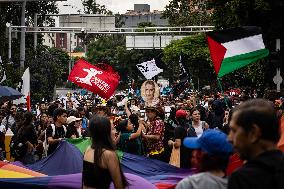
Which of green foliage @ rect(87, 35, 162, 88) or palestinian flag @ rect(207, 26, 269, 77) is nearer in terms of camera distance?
palestinian flag @ rect(207, 26, 269, 77)

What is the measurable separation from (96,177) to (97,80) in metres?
11.6

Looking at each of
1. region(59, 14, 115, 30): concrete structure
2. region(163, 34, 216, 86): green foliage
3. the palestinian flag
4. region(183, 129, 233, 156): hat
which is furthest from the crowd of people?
region(163, 34, 216, 86): green foliage

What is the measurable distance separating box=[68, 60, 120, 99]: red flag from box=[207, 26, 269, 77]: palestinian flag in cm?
542

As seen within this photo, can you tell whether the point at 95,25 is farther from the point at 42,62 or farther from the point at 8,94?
the point at 8,94

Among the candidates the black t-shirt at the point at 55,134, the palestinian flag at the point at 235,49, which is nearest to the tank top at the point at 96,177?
the black t-shirt at the point at 55,134

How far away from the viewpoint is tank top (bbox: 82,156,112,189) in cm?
670

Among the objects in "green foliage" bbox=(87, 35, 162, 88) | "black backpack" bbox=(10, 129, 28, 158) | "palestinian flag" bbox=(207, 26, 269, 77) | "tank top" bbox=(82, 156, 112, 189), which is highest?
"palestinian flag" bbox=(207, 26, 269, 77)

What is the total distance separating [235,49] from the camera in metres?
13.0

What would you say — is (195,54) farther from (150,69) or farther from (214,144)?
(214,144)

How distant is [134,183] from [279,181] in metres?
4.50

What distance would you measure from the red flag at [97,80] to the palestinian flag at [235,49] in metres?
5.42

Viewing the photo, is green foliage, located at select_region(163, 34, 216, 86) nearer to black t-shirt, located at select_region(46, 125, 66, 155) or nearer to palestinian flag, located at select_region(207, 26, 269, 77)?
palestinian flag, located at select_region(207, 26, 269, 77)

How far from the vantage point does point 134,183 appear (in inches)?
333

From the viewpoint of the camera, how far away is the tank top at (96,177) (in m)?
6.70
